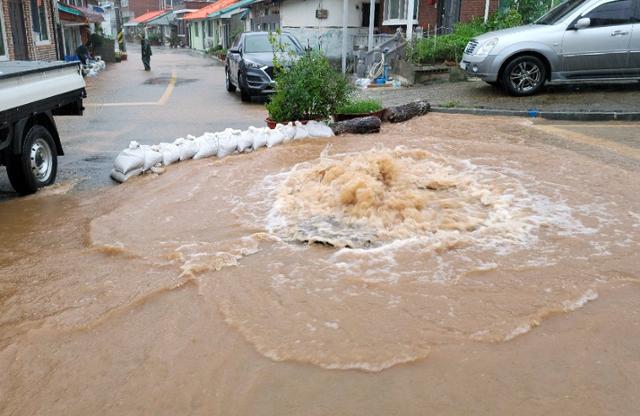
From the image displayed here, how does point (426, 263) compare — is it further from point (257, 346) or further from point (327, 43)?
point (327, 43)

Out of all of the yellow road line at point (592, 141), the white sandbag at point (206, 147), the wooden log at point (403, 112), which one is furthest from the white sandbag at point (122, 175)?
the yellow road line at point (592, 141)

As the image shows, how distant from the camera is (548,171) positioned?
752 cm

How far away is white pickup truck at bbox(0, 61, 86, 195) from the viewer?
6.29 meters

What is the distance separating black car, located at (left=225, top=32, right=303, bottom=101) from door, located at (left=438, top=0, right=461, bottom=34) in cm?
599

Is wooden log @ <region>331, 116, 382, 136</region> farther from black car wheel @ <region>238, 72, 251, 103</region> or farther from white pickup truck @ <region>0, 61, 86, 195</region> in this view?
black car wheel @ <region>238, 72, 251, 103</region>

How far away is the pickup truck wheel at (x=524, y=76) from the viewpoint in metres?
12.2

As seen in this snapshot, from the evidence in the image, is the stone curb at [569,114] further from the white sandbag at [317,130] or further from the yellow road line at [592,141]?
the white sandbag at [317,130]

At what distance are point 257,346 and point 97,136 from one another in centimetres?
807

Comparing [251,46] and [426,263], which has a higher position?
[251,46]

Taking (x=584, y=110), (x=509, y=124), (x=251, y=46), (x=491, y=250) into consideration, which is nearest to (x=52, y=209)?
(x=491, y=250)

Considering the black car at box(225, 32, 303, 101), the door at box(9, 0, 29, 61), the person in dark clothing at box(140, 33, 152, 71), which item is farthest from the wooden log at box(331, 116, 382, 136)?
the person in dark clothing at box(140, 33, 152, 71)

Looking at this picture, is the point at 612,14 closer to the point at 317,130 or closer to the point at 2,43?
the point at 317,130

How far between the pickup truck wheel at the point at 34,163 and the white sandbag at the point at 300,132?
3.78 m

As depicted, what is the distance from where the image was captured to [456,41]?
54.2 ft
